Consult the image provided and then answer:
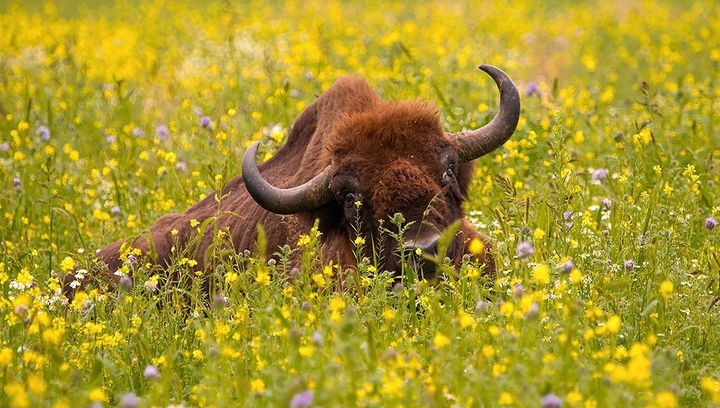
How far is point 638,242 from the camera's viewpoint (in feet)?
17.6

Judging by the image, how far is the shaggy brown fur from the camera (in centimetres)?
589

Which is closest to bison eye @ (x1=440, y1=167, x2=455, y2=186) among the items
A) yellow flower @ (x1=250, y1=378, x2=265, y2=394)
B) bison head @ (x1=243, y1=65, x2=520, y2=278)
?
bison head @ (x1=243, y1=65, x2=520, y2=278)

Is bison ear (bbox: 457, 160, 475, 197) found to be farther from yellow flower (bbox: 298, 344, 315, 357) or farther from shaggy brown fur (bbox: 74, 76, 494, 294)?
yellow flower (bbox: 298, 344, 315, 357)

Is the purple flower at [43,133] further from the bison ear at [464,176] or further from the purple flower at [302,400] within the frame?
the purple flower at [302,400]

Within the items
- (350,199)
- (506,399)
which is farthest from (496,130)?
(506,399)

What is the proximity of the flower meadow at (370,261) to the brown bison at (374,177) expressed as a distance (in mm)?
232

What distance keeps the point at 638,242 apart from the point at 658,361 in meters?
1.76

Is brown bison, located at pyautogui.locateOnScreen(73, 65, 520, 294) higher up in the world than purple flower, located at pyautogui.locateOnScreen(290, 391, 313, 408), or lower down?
lower down

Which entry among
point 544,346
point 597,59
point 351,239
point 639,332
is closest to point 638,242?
point 639,332

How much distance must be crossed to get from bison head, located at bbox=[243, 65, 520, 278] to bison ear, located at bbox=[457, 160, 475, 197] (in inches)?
0.8

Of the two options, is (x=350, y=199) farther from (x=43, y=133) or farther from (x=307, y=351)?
(x=43, y=133)

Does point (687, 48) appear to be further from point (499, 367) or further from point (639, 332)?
point (499, 367)

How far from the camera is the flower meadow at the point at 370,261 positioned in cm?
392

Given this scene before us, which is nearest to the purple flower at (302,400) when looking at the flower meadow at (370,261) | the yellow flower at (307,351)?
the flower meadow at (370,261)
